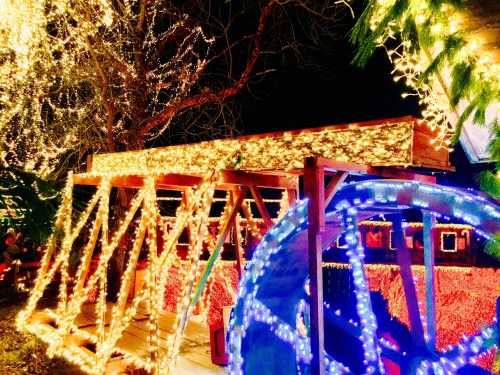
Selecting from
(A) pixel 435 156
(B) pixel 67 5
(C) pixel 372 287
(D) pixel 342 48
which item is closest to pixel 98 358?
(A) pixel 435 156

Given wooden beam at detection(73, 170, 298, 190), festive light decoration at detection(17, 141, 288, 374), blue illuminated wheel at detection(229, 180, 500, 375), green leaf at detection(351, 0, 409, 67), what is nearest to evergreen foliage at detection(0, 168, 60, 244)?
festive light decoration at detection(17, 141, 288, 374)

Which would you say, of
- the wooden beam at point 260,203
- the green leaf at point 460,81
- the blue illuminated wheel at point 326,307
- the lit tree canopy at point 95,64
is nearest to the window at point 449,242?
the lit tree canopy at point 95,64

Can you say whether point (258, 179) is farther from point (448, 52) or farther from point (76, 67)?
point (76, 67)

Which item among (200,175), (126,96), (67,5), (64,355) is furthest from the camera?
(126,96)

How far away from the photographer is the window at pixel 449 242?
42.6 feet

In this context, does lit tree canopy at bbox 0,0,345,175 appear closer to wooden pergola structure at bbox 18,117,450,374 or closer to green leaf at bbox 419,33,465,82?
wooden pergola structure at bbox 18,117,450,374

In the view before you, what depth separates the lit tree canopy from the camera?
1129 cm

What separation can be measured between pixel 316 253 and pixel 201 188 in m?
2.18

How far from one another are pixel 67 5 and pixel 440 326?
50.5 ft

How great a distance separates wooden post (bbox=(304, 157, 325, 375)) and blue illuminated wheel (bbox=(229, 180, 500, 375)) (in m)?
0.79

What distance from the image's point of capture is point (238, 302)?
214 inches

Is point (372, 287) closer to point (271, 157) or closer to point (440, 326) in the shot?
point (440, 326)

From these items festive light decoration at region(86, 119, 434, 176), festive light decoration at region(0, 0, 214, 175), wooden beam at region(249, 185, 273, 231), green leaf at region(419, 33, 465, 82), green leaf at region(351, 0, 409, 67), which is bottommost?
wooden beam at region(249, 185, 273, 231)

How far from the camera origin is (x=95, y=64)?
1157cm
